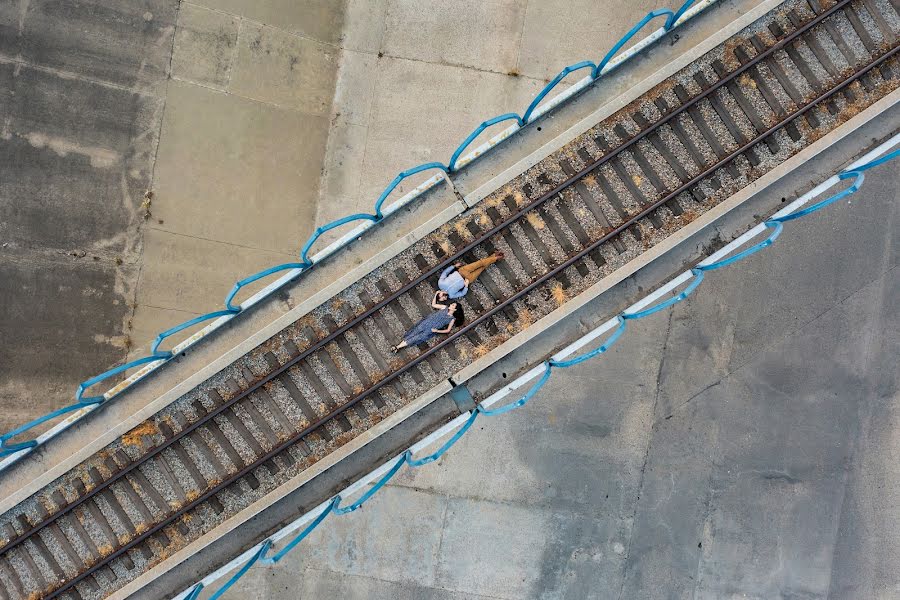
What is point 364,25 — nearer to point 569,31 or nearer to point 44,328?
point 569,31

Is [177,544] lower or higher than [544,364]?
higher

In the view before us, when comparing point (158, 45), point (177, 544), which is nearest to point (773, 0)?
point (158, 45)

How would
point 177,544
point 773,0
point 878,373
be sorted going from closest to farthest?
point 773,0
point 177,544
point 878,373

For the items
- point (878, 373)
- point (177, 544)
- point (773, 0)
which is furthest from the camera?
point (878, 373)

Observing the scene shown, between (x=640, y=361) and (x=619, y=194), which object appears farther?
(x=640, y=361)

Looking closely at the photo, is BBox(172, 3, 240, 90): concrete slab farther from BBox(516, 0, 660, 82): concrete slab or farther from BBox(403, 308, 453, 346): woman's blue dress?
BBox(403, 308, 453, 346): woman's blue dress

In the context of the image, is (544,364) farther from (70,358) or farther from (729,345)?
(70,358)

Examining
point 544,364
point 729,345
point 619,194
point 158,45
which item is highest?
point 158,45
